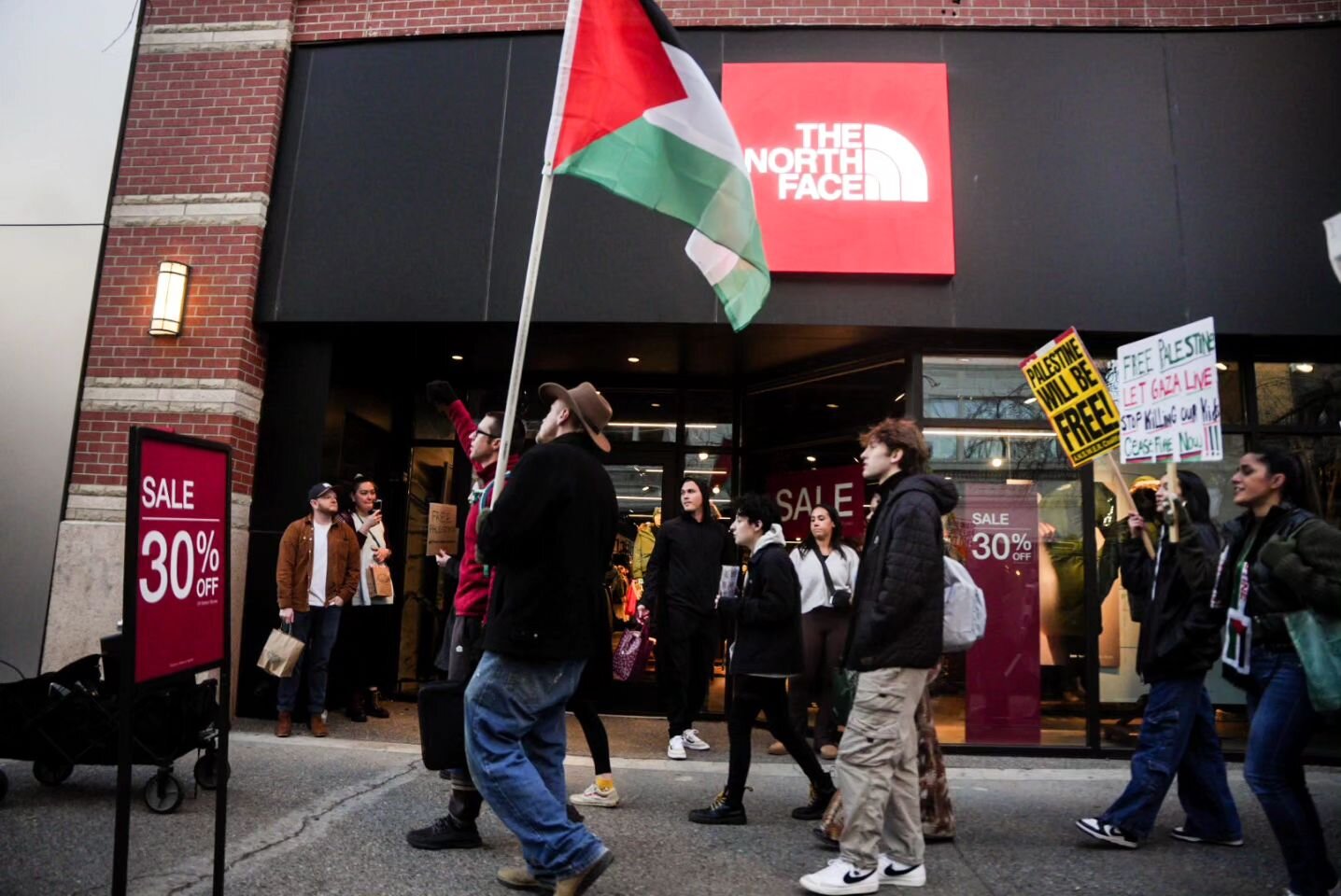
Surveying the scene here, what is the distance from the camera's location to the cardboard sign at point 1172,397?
14.0 feet

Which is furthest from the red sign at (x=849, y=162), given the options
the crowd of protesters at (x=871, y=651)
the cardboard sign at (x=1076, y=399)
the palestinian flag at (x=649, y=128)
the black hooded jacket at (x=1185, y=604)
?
the black hooded jacket at (x=1185, y=604)

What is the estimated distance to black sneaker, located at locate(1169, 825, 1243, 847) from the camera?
4.32 m

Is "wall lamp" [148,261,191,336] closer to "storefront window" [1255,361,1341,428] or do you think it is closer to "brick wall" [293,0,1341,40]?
"brick wall" [293,0,1341,40]

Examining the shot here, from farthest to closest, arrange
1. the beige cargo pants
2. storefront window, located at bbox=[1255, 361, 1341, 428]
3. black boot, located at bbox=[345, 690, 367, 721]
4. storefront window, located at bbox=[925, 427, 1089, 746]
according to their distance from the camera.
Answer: black boot, located at bbox=[345, 690, 367, 721], storefront window, located at bbox=[1255, 361, 1341, 428], storefront window, located at bbox=[925, 427, 1089, 746], the beige cargo pants

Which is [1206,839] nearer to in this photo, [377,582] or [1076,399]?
[1076,399]

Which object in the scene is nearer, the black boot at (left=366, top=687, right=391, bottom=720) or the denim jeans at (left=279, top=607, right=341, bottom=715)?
the denim jeans at (left=279, top=607, right=341, bottom=715)

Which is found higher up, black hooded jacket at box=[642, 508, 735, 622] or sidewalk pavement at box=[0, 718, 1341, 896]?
black hooded jacket at box=[642, 508, 735, 622]

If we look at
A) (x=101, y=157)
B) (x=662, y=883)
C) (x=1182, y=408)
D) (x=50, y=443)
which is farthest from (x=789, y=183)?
(x=50, y=443)

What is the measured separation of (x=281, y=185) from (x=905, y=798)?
6.87 meters

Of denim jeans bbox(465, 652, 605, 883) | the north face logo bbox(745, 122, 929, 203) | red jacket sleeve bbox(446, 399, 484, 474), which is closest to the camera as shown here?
denim jeans bbox(465, 652, 605, 883)

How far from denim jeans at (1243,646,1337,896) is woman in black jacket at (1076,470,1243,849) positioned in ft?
1.85

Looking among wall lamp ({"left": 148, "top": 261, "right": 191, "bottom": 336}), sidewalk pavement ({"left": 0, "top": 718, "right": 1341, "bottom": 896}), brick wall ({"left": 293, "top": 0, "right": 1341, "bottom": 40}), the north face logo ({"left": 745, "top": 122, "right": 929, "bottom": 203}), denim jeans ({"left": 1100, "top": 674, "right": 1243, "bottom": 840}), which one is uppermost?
brick wall ({"left": 293, "top": 0, "right": 1341, "bottom": 40})

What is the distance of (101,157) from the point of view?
7.51 m

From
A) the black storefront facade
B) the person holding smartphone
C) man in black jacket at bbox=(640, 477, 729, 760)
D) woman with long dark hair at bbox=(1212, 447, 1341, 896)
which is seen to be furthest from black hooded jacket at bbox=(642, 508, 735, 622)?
woman with long dark hair at bbox=(1212, 447, 1341, 896)
